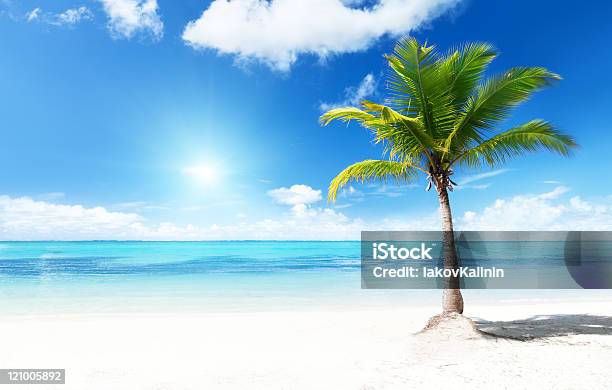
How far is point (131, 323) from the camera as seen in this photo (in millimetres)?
9703

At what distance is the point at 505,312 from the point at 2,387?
414 inches

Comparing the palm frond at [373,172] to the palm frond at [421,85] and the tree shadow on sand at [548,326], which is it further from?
the tree shadow on sand at [548,326]

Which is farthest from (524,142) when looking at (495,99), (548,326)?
(548,326)

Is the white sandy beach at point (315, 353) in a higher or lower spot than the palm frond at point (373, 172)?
lower

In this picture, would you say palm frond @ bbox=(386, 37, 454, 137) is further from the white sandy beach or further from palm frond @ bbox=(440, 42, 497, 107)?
the white sandy beach

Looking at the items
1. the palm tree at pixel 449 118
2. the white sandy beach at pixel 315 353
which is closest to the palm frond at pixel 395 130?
the palm tree at pixel 449 118

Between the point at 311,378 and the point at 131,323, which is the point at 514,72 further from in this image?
the point at 131,323

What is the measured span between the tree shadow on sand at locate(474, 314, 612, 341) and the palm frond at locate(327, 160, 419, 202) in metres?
3.31

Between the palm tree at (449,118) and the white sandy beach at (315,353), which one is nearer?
the white sandy beach at (315,353)

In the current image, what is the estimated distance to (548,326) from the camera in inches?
318

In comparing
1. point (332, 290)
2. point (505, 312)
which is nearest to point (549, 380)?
point (505, 312)

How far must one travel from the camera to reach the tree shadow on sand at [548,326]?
23.6 ft

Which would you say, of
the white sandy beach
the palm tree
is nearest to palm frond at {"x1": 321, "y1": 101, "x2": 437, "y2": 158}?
the palm tree

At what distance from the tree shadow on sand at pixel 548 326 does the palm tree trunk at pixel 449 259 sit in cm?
73
